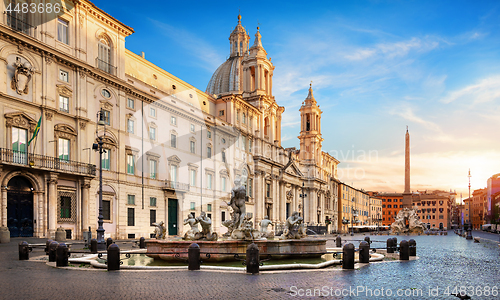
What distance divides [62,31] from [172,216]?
19866 millimetres

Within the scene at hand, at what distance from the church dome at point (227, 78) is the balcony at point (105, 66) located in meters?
42.2

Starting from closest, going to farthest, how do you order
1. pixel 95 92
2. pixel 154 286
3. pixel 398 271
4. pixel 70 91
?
pixel 154 286
pixel 398 271
pixel 70 91
pixel 95 92

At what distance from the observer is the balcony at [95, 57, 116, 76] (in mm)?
33925

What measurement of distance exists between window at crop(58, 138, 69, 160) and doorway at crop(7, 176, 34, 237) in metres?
3.18

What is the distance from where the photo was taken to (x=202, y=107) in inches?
2024

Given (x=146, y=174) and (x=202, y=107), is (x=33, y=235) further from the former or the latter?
(x=202, y=107)

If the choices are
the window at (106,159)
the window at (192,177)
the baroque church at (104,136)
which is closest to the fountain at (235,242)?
the baroque church at (104,136)

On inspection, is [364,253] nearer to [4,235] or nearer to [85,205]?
[4,235]

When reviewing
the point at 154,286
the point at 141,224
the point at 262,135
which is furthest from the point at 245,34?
the point at 154,286

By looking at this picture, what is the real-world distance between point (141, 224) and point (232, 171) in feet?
61.9

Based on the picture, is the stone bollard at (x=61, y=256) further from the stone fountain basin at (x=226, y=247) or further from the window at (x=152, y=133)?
the window at (x=152, y=133)

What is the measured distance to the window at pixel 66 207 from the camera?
29.4 m

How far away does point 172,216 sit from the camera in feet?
137

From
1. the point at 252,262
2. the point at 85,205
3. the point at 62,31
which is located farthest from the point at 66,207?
the point at 252,262
